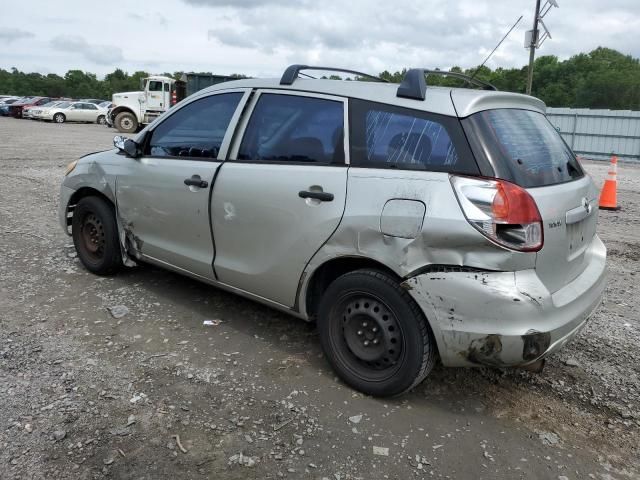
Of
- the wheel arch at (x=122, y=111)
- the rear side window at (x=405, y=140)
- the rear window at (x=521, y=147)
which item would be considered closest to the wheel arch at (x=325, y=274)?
the rear side window at (x=405, y=140)

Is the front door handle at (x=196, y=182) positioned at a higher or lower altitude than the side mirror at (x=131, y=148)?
lower

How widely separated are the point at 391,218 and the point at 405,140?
1.50 ft

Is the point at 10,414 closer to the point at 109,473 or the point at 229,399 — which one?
the point at 109,473

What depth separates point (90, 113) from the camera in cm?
3575

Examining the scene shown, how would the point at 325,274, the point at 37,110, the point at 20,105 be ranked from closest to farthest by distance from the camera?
the point at 325,274 < the point at 37,110 < the point at 20,105

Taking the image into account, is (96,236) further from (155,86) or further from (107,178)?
(155,86)

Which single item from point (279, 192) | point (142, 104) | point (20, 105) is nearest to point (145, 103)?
point (142, 104)

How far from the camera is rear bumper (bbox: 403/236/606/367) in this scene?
104 inches

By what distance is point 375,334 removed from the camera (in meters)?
3.05

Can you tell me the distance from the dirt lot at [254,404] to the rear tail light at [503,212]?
1.04 metres

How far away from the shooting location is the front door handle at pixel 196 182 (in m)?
3.74

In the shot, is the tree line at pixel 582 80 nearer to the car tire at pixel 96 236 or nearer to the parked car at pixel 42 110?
the parked car at pixel 42 110

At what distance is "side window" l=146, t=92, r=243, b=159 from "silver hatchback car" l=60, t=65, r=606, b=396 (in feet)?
0.05

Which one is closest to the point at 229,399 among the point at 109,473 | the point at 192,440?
the point at 192,440
